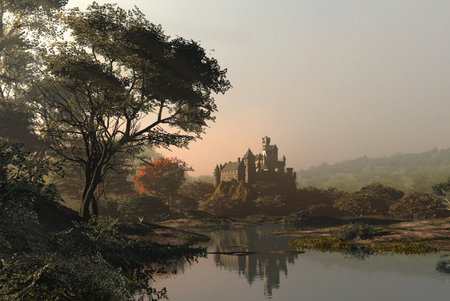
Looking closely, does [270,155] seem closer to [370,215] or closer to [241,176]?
[241,176]

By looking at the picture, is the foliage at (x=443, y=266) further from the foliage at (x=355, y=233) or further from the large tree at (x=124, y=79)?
the large tree at (x=124, y=79)

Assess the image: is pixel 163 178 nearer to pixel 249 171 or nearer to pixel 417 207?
pixel 249 171

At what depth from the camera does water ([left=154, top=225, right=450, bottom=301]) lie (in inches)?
570

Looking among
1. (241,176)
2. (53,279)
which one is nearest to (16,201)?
(53,279)

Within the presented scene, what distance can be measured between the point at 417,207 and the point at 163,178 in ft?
154

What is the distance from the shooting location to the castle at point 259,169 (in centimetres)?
8681

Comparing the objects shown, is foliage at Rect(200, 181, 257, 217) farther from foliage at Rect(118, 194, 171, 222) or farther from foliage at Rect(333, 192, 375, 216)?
foliage at Rect(333, 192, 375, 216)

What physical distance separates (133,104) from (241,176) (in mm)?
63573

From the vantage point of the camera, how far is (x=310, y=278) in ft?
57.6

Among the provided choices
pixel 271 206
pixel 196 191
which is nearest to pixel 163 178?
pixel 196 191

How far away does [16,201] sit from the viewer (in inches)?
299

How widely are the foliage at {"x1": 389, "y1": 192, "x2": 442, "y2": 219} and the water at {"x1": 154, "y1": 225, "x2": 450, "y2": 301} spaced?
34.4 meters

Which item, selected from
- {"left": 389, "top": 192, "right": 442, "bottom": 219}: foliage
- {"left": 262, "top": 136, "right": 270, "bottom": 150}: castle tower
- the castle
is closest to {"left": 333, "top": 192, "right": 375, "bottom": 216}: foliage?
{"left": 389, "top": 192, "right": 442, "bottom": 219}: foliage

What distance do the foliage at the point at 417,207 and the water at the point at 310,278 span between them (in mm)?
34357
